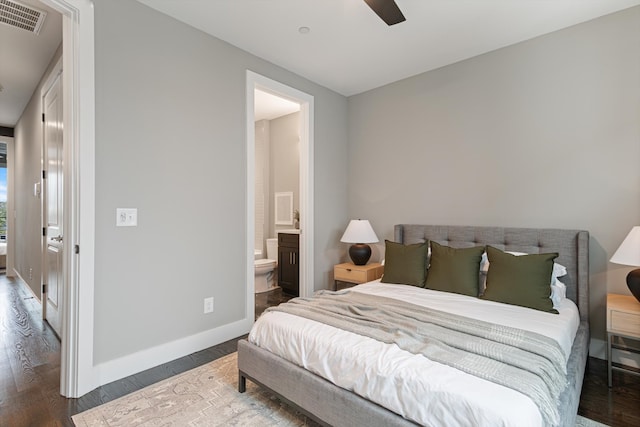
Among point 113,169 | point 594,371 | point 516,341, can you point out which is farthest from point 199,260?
point 594,371

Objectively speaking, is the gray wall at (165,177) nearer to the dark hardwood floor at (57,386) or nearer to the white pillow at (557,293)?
the dark hardwood floor at (57,386)

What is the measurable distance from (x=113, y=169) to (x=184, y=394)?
5.36 ft

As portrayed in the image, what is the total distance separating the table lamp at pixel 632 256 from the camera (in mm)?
2049

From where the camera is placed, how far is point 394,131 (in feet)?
12.6

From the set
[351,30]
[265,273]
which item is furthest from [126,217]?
[265,273]

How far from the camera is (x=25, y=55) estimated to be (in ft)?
10.6

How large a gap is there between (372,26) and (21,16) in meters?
2.90

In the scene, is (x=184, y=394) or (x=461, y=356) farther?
(x=184, y=394)

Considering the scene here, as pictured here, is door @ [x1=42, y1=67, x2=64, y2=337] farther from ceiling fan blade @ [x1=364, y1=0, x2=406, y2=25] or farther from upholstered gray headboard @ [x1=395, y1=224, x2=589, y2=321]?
upholstered gray headboard @ [x1=395, y1=224, x2=589, y2=321]

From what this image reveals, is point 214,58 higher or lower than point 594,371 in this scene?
higher

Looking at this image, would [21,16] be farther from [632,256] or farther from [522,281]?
[632,256]

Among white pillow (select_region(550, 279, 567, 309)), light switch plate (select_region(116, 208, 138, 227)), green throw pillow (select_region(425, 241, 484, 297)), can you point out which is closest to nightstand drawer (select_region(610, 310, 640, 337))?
white pillow (select_region(550, 279, 567, 309))

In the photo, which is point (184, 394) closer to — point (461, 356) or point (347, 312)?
point (347, 312)

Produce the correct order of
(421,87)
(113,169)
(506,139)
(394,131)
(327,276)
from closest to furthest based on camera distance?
(113,169) → (506,139) → (421,87) → (394,131) → (327,276)
